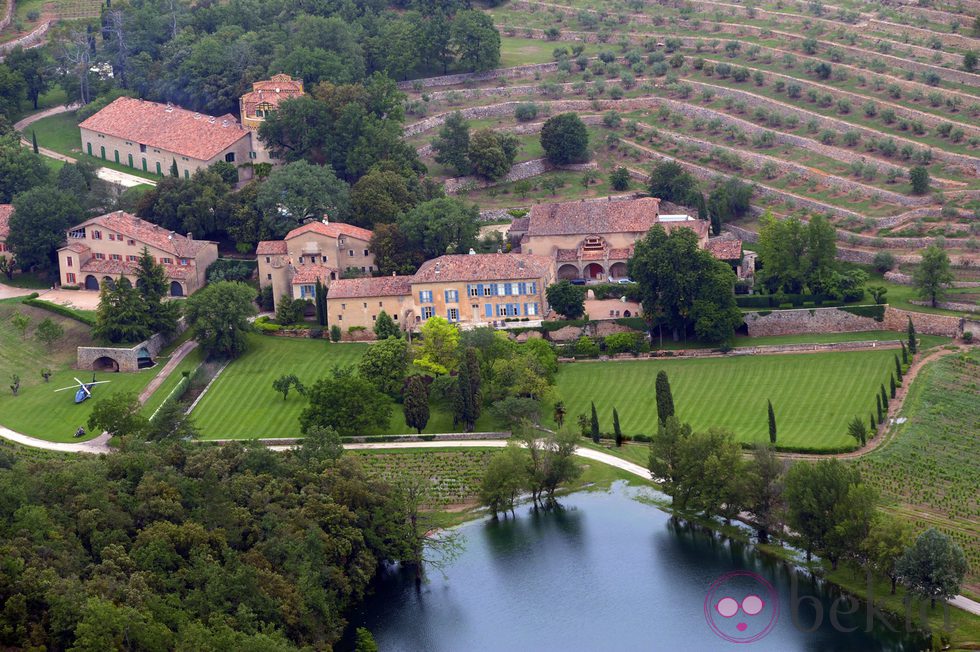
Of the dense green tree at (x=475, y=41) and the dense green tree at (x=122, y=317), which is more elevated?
the dense green tree at (x=475, y=41)

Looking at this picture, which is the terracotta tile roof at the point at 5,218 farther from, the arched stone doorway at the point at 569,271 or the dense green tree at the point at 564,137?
the dense green tree at the point at 564,137

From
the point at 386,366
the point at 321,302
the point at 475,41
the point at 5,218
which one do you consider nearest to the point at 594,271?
the point at 321,302

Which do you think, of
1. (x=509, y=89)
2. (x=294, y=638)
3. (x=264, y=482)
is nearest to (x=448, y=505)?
(x=264, y=482)

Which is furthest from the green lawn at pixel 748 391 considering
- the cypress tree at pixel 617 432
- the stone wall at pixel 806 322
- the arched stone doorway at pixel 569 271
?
the arched stone doorway at pixel 569 271

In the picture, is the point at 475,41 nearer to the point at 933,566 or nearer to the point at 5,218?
the point at 5,218

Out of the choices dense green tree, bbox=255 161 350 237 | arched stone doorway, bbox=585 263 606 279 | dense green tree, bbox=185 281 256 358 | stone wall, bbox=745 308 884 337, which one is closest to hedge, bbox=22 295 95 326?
dense green tree, bbox=185 281 256 358

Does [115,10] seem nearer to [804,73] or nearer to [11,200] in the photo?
[11,200]
